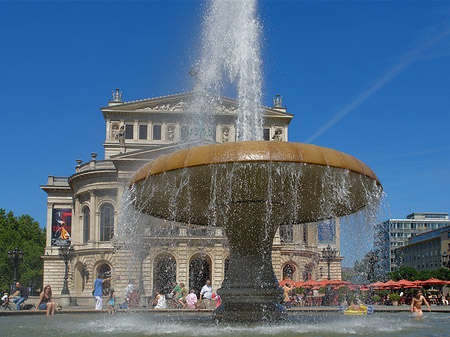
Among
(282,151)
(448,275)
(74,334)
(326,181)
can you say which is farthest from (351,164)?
(448,275)

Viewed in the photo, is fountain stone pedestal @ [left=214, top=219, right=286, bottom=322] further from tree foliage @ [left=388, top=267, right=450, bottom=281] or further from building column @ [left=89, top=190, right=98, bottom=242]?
tree foliage @ [left=388, top=267, right=450, bottom=281]

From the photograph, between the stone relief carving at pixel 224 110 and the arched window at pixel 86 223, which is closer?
the arched window at pixel 86 223

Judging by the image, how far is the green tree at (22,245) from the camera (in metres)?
54.5

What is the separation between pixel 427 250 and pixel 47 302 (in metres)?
77.7

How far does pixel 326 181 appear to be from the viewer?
855cm

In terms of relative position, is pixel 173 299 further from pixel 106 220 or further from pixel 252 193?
pixel 106 220

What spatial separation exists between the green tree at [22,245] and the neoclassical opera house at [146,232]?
32.7ft

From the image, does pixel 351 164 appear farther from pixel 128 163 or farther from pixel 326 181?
pixel 128 163

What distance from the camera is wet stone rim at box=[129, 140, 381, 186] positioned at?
784 cm

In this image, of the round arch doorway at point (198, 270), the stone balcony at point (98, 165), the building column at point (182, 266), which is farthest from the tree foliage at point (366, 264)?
the stone balcony at point (98, 165)

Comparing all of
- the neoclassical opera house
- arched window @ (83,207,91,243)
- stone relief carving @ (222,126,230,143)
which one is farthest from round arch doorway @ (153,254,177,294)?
stone relief carving @ (222,126,230,143)

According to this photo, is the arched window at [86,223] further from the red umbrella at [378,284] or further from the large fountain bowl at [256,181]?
the large fountain bowl at [256,181]

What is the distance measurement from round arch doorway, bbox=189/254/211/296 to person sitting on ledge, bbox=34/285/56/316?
24.3 metres

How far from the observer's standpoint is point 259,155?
7.85m
